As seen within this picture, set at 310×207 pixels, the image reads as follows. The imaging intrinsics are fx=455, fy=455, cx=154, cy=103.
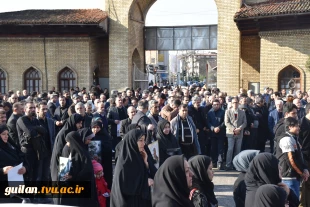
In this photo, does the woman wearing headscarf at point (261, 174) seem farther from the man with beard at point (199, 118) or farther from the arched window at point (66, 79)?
the arched window at point (66, 79)

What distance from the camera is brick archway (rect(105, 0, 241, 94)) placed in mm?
23672

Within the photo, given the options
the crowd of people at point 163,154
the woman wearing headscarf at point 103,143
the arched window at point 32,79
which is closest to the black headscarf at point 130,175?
the crowd of people at point 163,154

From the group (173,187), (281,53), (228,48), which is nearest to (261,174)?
(173,187)

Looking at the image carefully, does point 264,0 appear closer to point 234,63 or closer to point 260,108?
point 234,63

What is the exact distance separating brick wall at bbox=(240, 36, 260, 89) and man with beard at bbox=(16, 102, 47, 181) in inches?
675

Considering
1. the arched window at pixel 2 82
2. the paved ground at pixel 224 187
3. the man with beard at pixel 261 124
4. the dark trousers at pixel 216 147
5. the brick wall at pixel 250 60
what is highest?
the brick wall at pixel 250 60

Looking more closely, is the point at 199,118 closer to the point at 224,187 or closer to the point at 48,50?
the point at 224,187

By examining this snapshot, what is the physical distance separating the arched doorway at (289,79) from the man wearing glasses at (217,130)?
35.8 feet

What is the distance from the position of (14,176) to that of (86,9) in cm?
2182

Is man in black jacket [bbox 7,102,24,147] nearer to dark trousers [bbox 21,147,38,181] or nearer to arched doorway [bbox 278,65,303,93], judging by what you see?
dark trousers [bbox 21,147,38,181]

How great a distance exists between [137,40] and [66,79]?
492 centimetres

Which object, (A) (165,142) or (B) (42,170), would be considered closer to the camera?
(A) (165,142)

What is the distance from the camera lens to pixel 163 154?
25.5ft

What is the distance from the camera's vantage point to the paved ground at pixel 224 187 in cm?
863
